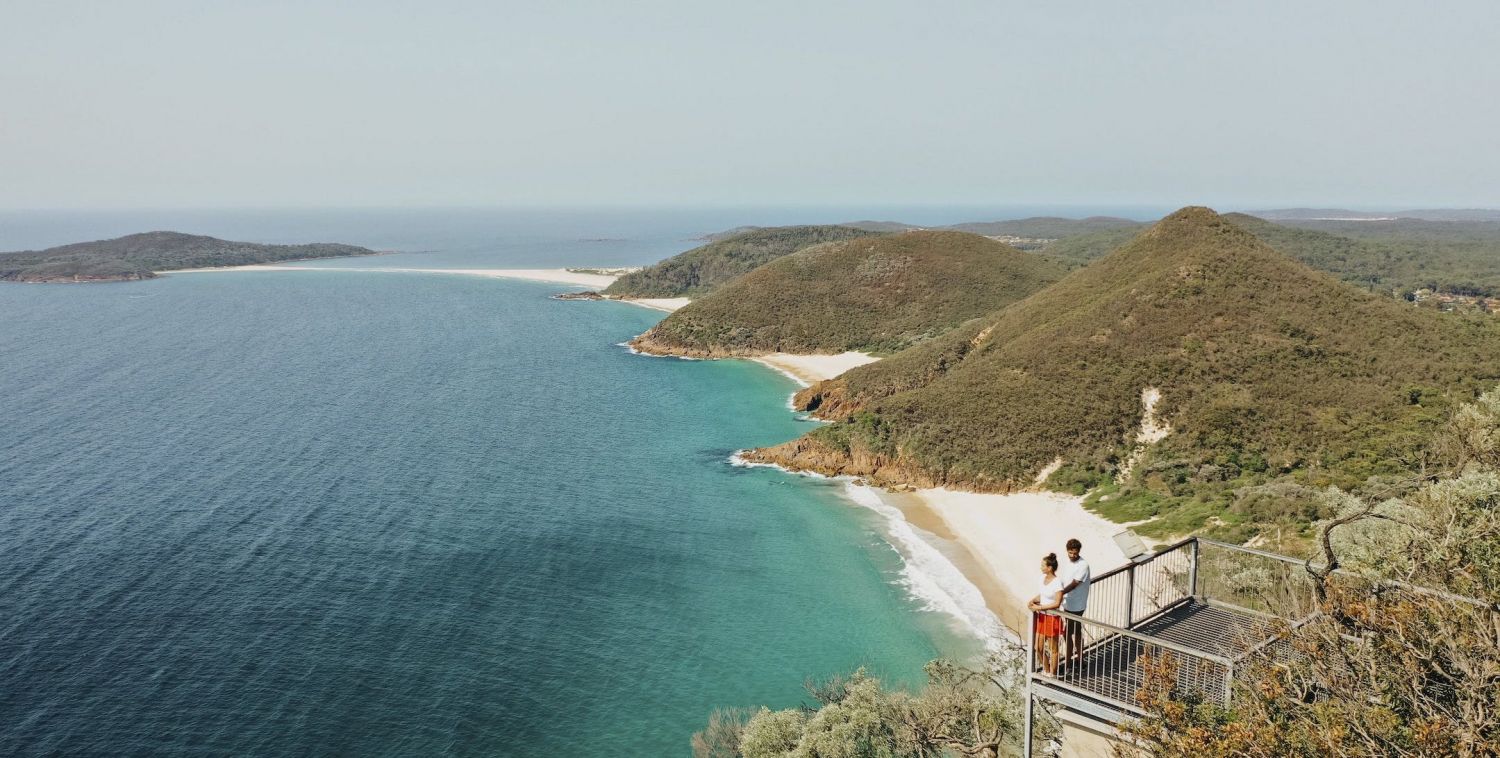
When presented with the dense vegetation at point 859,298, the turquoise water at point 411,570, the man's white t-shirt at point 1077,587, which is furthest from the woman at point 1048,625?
the dense vegetation at point 859,298

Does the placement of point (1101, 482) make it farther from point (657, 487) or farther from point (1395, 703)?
point (1395, 703)

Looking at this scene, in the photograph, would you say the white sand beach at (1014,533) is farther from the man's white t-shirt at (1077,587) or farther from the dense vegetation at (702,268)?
the dense vegetation at (702,268)

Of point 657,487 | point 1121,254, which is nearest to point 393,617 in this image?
point 657,487

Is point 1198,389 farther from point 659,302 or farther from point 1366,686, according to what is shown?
point 659,302

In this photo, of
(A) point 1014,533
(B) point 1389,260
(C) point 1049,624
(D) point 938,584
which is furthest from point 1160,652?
(B) point 1389,260

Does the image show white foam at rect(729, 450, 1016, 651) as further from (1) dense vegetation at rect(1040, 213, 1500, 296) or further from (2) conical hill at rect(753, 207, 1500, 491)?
(1) dense vegetation at rect(1040, 213, 1500, 296)

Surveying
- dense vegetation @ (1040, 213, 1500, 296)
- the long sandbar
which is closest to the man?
dense vegetation @ (1040, 213, 1500, 296)
